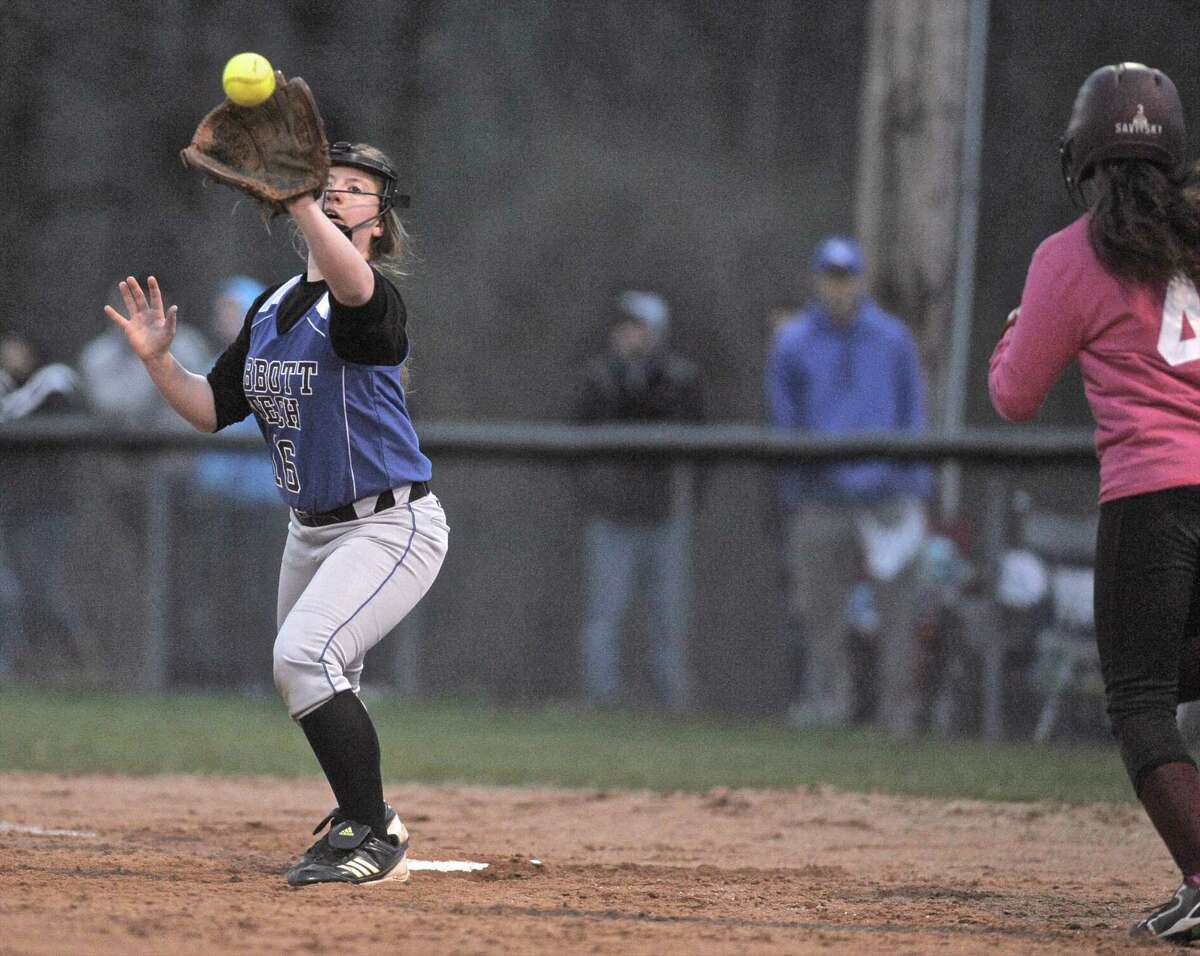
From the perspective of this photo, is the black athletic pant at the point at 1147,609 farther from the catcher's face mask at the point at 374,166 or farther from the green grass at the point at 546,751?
the green grass at the point at 546,751

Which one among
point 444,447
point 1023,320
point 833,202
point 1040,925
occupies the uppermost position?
point 833,202

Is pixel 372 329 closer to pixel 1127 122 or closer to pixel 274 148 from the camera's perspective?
pixel 274 148

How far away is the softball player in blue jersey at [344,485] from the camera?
4.56 meters

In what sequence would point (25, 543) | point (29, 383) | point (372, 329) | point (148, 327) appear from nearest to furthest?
1. point (372, 329)
2. point (148, 327)
3. point (25, 543)
4. point (29, 383)

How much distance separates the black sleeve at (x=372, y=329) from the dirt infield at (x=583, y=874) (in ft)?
4.15

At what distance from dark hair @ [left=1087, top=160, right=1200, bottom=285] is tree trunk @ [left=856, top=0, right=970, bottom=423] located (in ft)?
23.1

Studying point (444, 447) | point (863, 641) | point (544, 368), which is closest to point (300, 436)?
point (863, 641)

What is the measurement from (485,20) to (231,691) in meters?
5.96

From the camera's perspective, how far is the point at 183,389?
5.03 metres

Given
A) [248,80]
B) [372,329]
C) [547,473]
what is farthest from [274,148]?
[547,473]

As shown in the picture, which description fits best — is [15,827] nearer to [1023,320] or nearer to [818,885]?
[818,885]

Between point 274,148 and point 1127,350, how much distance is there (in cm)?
195

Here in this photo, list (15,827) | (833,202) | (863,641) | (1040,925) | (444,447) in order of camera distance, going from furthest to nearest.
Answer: (833,202) < (444,447) < (863,641) < (15,827) < (1040,925)

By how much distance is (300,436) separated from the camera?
4.70 meters
